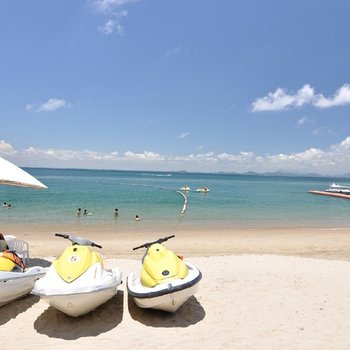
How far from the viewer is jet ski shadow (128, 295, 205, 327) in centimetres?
621

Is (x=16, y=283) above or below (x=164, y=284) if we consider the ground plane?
below

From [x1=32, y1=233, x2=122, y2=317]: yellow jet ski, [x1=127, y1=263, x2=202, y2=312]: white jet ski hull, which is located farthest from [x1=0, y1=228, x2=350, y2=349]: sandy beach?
[x1=32, y1=233, x2=122, y2=317]: yellow jet ski

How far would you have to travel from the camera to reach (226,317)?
21.6ft

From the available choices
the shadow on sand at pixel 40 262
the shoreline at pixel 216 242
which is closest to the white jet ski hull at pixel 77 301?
the shadow on sand at pixel 40 262

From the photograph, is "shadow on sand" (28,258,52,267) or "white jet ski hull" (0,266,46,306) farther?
"shadow on sand" (28,258,52,267)

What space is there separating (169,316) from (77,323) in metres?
1.77

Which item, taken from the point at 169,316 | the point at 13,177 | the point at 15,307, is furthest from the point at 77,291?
the point at 13,177

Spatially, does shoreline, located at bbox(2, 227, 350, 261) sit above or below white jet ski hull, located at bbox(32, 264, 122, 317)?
below

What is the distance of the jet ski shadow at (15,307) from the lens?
6399 mm

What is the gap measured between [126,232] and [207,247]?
6333 mm

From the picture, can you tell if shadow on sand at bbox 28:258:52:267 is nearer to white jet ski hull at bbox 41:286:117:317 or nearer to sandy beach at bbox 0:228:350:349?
sandy beach at bbox 0:228:350:349

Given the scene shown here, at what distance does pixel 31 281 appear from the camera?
7055mm

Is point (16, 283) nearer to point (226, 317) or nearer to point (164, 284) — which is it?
point (164, 284)

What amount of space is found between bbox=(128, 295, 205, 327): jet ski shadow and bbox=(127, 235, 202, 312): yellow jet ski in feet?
0.84
